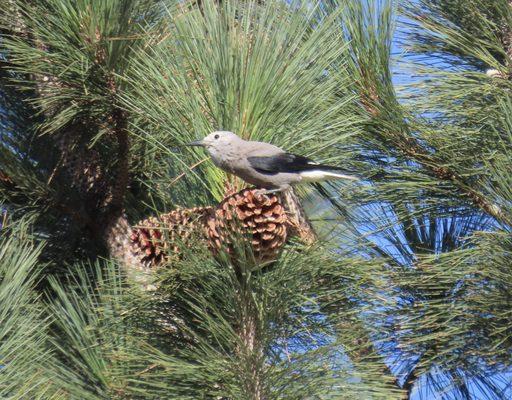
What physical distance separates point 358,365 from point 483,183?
1.86 ft

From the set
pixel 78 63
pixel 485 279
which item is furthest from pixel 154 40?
pixel 485 279

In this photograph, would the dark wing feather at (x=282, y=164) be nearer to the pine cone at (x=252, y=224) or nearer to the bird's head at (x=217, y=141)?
the bird's head at (x=217, y=141)

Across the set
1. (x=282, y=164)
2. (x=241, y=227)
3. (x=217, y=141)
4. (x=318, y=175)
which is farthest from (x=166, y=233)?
(x=318, y=175)

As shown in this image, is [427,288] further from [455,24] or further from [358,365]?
[455,24]

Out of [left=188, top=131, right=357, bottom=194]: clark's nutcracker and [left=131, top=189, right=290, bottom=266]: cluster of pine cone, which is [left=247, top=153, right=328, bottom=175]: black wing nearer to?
[left=188, top=131, right=357, bottom=194]: clark's nutcracker

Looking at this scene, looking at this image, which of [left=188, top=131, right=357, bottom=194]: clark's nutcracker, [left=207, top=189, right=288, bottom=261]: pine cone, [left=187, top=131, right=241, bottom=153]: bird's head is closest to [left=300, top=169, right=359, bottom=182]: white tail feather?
[left=188, top=131, right=357, bottom=194]: clark's nutcracker

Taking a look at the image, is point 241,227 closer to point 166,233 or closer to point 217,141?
point 166,233

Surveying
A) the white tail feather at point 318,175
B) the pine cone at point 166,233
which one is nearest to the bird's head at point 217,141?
the pine cone at point 166,233

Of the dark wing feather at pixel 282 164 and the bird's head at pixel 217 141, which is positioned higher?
the bird's head at pixel 217 141

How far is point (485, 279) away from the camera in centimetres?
214

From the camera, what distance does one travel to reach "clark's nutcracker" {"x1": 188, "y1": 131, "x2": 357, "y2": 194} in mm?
2172

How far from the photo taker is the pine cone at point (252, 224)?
6.51ft

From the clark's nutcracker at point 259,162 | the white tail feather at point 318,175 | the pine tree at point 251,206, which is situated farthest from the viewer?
the white tail feather at point 318,175

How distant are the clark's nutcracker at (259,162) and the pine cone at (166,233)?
0.42 feet
